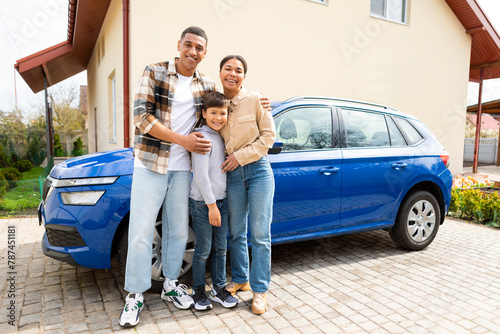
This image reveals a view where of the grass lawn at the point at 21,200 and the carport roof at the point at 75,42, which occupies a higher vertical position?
the carport roof at the point at 75,42

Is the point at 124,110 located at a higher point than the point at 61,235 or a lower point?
higher

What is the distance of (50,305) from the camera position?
2.92 metres

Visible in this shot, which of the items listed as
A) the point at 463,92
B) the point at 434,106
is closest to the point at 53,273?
the point at 434,106

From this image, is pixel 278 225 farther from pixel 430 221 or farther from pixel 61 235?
pixel 430 221

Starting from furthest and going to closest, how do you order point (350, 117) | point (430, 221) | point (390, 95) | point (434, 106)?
point (434, 106) < point (390, 95) < point (430, 221) < point (350, 117)

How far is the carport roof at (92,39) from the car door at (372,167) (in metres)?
6.99

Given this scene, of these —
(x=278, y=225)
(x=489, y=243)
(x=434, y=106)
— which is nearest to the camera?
(x=278, y=225)

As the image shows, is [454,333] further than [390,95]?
No

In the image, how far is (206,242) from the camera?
2807 mm

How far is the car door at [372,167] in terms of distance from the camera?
379cm

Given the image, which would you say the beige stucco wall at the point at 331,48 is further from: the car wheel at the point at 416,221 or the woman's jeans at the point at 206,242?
the woman's jeans at the point at 206,242

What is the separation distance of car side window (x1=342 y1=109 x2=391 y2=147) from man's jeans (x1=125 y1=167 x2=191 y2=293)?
199 cm

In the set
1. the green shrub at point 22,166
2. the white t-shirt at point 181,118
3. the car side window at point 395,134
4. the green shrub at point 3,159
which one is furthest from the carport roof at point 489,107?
the green shrub at point 3,159

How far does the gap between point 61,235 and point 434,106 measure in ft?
36.2
